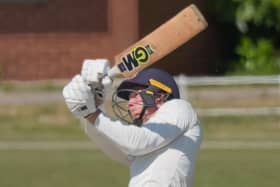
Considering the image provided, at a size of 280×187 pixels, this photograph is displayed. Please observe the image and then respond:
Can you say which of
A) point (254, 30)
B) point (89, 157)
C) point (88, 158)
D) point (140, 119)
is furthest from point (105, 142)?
point (254, 30)

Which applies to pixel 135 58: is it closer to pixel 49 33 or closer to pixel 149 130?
pixel 149 130

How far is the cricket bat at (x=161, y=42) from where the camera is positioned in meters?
4.80

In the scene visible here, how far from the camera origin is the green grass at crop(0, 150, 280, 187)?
12.5m

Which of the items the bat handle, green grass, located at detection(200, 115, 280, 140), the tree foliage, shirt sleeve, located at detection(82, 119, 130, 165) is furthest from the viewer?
the tree foliage

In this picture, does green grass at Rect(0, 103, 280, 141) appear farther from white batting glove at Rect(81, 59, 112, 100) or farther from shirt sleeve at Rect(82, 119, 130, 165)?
white batting glove at Rect(81, 59, 112, 100)

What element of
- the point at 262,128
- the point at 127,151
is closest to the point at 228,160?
the point at 262,128

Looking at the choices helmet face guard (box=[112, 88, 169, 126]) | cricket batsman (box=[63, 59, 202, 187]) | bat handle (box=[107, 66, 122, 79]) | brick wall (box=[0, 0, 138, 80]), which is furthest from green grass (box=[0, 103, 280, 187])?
bat handle (box=[107, 66, 122, 79])

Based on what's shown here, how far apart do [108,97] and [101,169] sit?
176 cm

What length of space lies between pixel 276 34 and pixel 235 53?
106 cm

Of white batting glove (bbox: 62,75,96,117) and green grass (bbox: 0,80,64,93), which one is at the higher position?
green grass (bbox: 0,80,64,93)

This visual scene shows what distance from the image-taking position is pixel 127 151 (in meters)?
4.71

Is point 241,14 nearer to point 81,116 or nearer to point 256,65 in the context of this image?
point 256,65

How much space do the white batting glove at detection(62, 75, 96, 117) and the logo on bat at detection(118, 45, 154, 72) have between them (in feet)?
1.06

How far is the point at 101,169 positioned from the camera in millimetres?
13641
